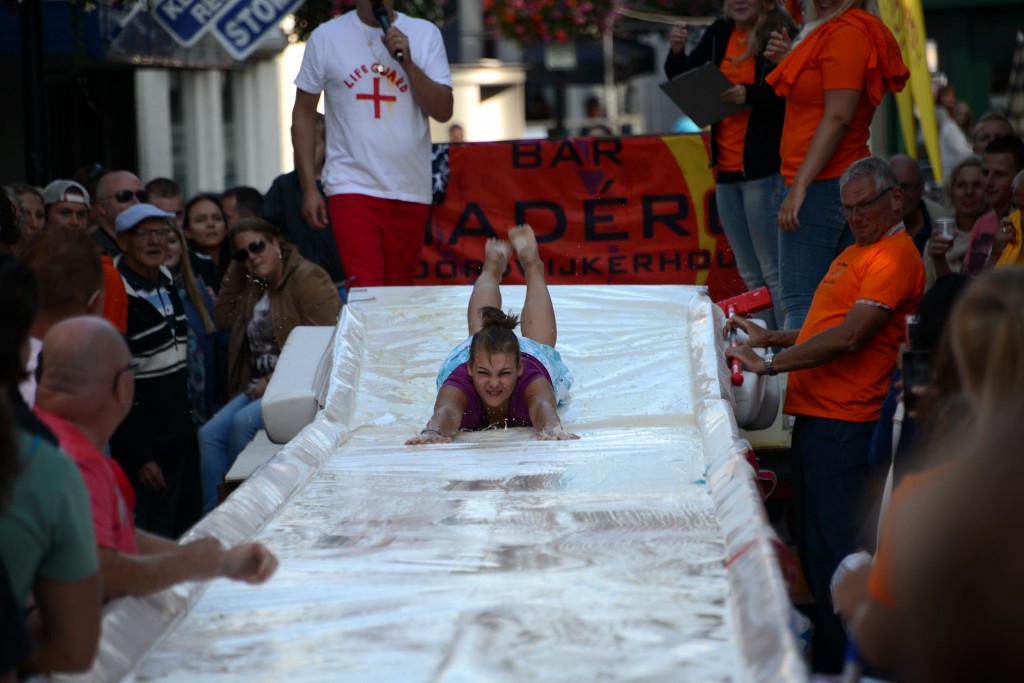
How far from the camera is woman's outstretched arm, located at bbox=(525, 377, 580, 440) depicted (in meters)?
6.03

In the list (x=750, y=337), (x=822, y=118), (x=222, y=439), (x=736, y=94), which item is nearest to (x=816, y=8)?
(x=822, y=118)

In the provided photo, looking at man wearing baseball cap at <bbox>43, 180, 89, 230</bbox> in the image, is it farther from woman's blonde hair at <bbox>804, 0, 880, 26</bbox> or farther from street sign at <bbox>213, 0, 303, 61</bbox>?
woman's blonde hair at <bbox>804, 0, 880, 26</bbox>

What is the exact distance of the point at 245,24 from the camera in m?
8.91

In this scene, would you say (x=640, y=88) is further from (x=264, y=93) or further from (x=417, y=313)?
(x=417, y=313)

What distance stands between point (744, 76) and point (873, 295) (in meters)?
2.41

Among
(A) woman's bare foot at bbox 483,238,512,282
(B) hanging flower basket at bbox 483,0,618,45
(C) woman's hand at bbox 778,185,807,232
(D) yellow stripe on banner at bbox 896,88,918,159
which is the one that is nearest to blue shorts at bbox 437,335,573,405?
(A) woman's bare foot at bbox 483,238,512,282

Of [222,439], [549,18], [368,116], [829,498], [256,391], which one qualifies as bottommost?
[222,439]

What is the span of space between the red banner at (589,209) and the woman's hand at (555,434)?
383 centimetres

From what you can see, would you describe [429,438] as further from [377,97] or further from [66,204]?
[66,204]

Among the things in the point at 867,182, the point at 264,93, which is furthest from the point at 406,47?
the point at 264,93

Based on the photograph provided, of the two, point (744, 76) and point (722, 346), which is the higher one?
point (744, 76)

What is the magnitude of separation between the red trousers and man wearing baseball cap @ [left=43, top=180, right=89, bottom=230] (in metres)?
1.36

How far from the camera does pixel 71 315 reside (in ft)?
13.2

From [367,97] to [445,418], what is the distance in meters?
2.42
